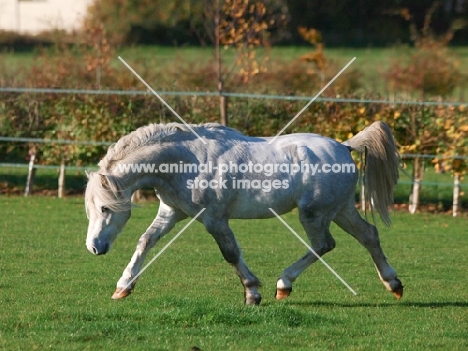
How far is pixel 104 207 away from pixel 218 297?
1288mm

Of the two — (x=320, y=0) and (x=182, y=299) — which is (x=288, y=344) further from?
(x=320, y=0)

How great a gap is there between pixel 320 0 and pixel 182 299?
35211 mm

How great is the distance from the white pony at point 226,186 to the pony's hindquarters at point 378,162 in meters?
0.29

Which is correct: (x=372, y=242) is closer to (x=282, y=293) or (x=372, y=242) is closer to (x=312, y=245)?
(x=312, y=245)

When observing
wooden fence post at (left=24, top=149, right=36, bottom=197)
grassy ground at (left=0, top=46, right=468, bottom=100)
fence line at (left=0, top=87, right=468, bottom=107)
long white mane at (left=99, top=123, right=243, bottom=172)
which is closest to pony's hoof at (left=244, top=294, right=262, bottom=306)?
long white mane at (left=99, top=123, right=243, bottom=172)

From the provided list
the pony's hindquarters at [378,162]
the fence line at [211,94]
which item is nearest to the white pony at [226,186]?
the pony's hindquarters at [378,162]

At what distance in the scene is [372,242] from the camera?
8.05 meters

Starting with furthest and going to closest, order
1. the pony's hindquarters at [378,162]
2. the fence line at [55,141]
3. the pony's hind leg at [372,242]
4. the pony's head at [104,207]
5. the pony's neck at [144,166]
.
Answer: the fence line at [55,141] → the pony's hindquarters at [378,162] → the pony's hind leg at [372,242] → the pony's neck at [144,166] → the pony's head at [104,207]

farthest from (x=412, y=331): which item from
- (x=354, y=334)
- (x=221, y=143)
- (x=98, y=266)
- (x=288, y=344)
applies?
(x=98, y=266)

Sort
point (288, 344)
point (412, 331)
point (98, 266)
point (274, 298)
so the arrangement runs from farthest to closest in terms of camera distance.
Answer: point (98, 266) → point (274, 298) → point (412, 331) → point (288, 344)

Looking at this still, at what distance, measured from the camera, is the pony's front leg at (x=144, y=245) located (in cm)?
775

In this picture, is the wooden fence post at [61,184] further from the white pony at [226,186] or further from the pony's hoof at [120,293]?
the pony's hoof at [120,293]

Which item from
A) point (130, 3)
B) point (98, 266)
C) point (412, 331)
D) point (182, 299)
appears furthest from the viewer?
point (130, 3)

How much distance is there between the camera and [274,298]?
7.98 metres
